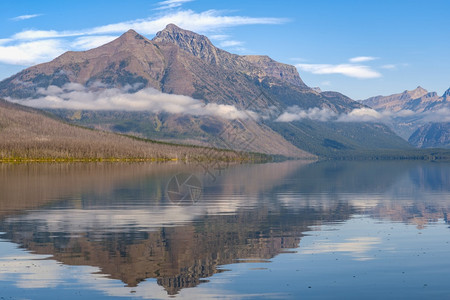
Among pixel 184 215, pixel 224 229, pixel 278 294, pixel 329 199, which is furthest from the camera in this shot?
pixel 329 199

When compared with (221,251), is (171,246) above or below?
above

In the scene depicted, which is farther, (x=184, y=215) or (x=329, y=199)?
(x=329, y=199)

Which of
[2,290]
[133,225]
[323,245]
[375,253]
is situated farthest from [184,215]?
[2,290]

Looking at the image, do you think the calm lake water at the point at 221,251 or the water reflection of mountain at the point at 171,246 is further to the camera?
the water reflection of mountain at the point at 171,246

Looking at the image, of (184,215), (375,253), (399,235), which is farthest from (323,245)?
(184,215)

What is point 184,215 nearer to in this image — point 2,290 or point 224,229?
point 224,229

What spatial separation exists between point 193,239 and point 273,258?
33.6 feet

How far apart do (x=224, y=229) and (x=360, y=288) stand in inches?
981

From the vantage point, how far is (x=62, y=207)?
7812 centimetres

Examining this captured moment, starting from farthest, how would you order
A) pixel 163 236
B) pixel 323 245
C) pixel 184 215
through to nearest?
pixel 184 215 < pixel 163 236 < pixel 323 245

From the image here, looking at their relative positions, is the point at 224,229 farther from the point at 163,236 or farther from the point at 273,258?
the point at 273,258

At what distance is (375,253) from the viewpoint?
46.3 metres

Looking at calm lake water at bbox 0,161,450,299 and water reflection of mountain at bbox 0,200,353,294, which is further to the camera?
water reflection of mountain at bbox 0,200,353,294

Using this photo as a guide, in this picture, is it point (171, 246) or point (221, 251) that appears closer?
point (221, 251)
